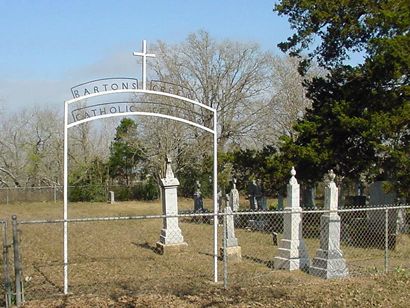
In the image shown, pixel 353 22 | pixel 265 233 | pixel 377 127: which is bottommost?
pixel 265 233

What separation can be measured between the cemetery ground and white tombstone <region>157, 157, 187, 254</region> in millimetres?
330

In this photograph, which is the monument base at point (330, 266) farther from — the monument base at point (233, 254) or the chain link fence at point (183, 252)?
the monument base at point (233, 254)

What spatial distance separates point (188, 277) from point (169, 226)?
463 cm

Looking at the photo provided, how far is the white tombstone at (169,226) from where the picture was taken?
14.5 m

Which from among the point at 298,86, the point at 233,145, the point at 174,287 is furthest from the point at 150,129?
the point at 174,287

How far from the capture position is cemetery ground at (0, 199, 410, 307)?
Answer: 25.5 feet

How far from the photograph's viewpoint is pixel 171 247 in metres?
14.4

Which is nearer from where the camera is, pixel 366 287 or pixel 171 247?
pixel 366 287

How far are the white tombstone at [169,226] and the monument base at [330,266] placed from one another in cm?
430

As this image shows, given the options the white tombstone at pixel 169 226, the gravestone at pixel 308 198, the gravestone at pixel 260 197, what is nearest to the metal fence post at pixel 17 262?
the white tombstone at pixel 169 226

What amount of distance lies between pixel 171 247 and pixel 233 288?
19.3ft

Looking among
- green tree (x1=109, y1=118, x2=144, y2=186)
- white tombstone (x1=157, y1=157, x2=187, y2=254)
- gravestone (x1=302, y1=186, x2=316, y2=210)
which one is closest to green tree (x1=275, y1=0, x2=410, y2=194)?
white tombstone (x1=157, y1=157, x2=187, y2=254)

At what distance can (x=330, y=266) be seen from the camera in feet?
34.8

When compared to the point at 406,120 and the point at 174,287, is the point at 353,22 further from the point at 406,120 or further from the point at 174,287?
the point at 174,287
